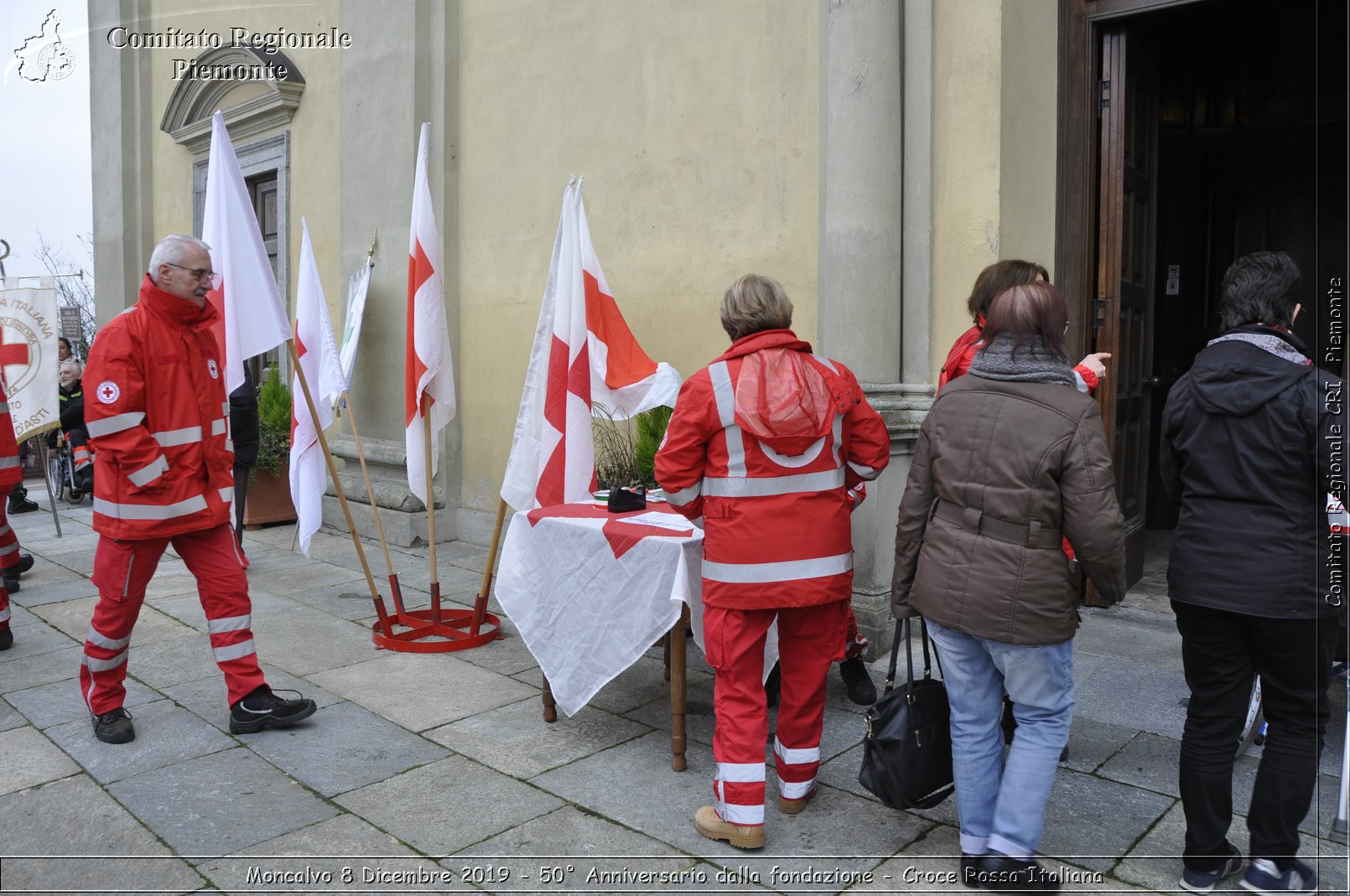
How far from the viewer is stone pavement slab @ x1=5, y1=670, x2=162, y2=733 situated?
13.9 feet

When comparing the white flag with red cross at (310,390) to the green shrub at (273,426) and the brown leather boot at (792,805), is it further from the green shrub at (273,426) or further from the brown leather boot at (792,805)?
the brown leather boot at (792,805)

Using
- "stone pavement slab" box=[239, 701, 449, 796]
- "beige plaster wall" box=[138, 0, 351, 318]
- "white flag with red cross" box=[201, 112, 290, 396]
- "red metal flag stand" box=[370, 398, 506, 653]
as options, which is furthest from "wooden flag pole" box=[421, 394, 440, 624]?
"beige plaster wall" box=[138, 0, 351, 318]

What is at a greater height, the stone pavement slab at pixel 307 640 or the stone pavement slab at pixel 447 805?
the stone pavement slab at pixel 307 640

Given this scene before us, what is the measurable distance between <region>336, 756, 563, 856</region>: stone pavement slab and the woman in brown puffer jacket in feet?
4.54

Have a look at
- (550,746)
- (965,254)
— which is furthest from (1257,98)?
(550,746)

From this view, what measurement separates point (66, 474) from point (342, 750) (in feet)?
29.9

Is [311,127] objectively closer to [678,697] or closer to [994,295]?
[678,697]

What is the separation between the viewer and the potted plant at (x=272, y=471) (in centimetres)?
868

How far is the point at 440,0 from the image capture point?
313 inches

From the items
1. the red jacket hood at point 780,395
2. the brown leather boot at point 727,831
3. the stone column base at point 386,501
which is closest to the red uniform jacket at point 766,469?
the red jacket hood at point 780,395

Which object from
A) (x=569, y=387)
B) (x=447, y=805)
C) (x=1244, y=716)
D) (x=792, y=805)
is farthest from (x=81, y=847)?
(x=1244, y=716)

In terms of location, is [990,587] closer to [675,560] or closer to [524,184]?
[675,560]

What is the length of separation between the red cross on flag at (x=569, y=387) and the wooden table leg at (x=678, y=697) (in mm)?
1043

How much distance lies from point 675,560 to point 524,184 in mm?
4610
